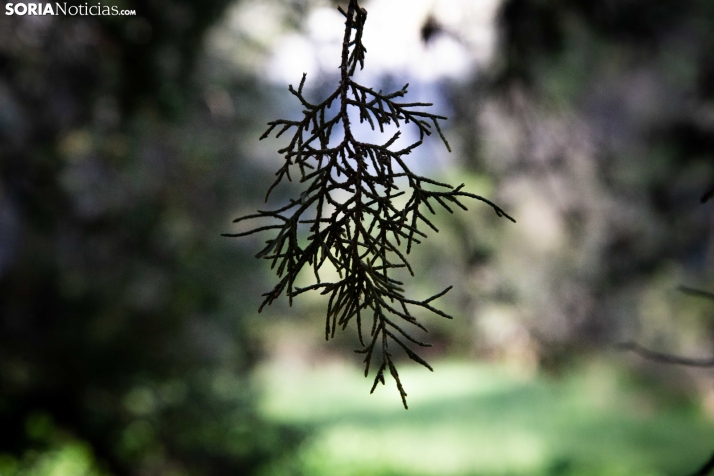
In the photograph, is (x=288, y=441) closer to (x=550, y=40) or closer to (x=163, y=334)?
(x=163, y=334)

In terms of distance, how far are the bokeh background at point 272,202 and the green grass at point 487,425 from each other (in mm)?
86

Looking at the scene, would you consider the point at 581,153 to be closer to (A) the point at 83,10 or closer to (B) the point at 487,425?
(A) the point at 83,10

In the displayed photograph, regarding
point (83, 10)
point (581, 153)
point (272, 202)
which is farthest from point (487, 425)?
point (83, 10)

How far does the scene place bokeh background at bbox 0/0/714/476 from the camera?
3371mm

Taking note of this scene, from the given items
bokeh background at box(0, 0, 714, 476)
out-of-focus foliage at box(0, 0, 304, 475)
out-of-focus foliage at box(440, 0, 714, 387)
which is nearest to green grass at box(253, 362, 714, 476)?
bokeh background at box(0, 0, 714, 476)

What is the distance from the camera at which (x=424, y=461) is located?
7.75 metres

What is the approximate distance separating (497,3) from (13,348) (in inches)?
200

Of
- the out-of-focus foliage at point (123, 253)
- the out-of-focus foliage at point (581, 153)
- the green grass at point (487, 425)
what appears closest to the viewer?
the out-of-focus foliage at point (581, 153)

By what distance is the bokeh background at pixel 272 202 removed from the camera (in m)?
3.37

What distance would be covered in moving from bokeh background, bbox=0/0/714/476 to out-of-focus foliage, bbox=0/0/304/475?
0.07ft

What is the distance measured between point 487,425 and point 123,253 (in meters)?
6.80

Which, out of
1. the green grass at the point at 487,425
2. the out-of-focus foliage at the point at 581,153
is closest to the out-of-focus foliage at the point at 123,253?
the green grass at the point at 487,425

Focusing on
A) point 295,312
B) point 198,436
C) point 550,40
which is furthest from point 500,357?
point 550,40

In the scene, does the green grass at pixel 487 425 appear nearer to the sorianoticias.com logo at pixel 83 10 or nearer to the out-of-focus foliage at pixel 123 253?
the out-of-focus foliage at pixel 123 253
